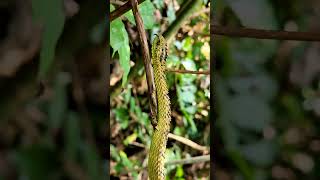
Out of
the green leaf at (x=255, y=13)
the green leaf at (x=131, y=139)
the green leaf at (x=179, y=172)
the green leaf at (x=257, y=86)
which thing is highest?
the green leaf at (x=255, y=13)

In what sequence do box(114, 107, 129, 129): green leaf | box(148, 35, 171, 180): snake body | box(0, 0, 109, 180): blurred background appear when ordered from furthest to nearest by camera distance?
1. box(114, 107, 129, 129): green leaf
2. box(148, 35, 171, 180): snake body
3. box(0, 0, 109, 180): blurred background

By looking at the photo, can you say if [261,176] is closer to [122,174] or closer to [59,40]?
[59,40]

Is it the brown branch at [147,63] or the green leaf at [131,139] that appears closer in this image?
the brown branch at [147,63]

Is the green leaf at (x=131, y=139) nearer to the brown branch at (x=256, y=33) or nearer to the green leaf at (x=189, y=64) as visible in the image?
the green leaf at (x=189, y=64)

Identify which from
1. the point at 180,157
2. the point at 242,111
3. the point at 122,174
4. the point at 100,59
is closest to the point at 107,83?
the point at 100,59

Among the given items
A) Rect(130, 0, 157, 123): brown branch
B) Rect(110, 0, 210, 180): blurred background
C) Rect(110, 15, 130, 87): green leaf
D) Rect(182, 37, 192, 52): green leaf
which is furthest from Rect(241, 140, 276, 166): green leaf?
Rect(182, 37, 192, 52): green leaf

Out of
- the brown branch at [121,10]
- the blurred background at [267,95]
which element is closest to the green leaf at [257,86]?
the blurred background at [267,95]

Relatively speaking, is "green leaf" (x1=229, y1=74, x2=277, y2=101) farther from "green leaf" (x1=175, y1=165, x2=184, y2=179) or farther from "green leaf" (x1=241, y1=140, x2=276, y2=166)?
"green leaf" (x1=175, y1=165, x2=184, y2=179)
